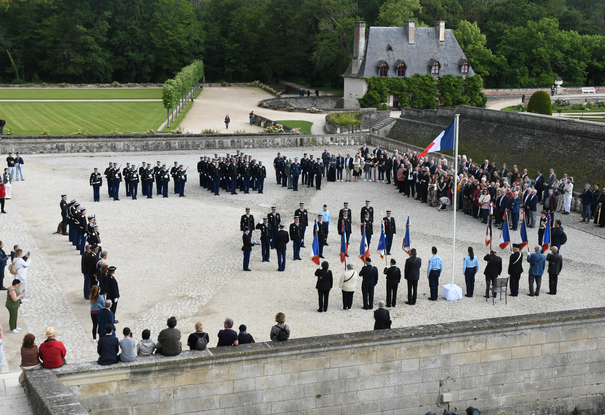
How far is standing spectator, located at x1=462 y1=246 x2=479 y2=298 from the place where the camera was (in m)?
18.1

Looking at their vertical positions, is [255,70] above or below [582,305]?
above

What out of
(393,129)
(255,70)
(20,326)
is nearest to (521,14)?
(255,70)

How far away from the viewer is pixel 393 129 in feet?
153

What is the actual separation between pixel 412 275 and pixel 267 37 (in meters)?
76.3

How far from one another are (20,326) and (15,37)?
80687mm

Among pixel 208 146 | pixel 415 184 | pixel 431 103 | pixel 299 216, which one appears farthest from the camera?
pixel 431 103

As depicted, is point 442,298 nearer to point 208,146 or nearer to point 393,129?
point 208,146

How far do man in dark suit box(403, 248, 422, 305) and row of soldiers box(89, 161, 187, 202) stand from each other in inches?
549

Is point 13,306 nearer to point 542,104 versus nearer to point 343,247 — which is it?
point 343,247

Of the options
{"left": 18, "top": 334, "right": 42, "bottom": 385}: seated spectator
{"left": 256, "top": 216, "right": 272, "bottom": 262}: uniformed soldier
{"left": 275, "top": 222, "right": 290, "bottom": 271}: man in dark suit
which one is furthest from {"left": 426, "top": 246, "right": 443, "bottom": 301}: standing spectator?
{"left": 18, "top": 334, "right": 42, "bottom": 385}: seated spectator

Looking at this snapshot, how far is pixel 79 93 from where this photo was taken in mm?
76375

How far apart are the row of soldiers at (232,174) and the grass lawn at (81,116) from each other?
59.9 ft

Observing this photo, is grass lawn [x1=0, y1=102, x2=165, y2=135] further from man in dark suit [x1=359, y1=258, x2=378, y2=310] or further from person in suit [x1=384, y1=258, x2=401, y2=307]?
person in suit [x1=384, y1=258, x2=401, y2=307]

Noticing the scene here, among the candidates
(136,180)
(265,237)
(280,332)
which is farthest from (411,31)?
(280,332)
